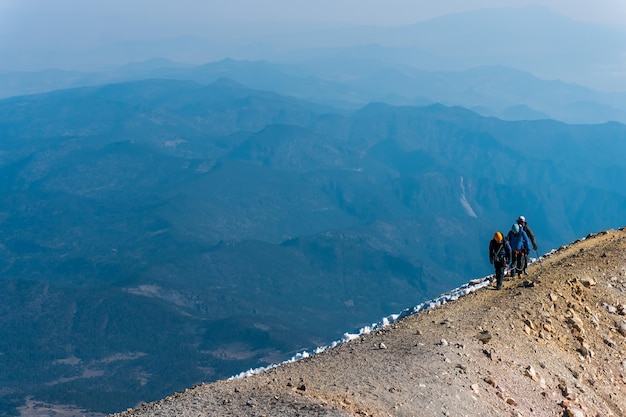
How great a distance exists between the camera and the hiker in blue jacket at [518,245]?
904 inches

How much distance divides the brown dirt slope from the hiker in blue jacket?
38.9 inches

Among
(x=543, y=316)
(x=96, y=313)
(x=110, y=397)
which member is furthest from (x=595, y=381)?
(x=96, y=313)

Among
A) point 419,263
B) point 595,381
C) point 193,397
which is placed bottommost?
point 419,263

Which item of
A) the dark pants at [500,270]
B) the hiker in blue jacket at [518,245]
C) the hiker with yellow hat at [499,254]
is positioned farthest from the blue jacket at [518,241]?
the dark pants at [500,270]

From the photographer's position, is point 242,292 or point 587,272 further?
point 242,292

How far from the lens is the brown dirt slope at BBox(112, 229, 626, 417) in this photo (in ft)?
49.1

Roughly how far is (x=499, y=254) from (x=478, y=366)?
6305mm

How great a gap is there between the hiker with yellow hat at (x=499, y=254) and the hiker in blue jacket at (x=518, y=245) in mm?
236

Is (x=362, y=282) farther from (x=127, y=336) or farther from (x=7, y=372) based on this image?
(x=7, y=372)

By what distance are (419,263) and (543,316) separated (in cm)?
16921

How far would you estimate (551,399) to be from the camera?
1650cm

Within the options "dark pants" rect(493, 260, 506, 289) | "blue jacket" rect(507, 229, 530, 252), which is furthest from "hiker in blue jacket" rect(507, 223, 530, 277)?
"dark pants" rect(493, 260, 506, 289)

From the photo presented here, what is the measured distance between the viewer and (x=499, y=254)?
885 inches

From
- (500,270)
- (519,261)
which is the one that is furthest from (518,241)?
(500,270)
